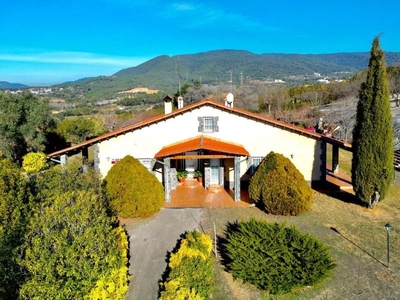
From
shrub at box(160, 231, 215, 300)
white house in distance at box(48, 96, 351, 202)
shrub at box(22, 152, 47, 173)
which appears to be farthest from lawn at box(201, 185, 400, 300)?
shrub at box(22, 152, 47, 173)

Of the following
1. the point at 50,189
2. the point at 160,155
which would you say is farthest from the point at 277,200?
the point at 50,189

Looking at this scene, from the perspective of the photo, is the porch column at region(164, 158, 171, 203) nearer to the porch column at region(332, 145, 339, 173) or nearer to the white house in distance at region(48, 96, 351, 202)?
the white house in distance at region(48, 96, 351, 202)

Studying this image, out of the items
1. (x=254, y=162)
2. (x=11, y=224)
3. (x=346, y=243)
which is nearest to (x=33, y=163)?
(x=11, y=224)

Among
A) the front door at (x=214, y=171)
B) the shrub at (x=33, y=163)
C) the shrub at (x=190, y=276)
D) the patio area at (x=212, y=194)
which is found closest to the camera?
the shrub at (x=190, y=276)

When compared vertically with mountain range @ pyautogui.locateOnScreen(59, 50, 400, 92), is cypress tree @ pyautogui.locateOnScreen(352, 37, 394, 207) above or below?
below

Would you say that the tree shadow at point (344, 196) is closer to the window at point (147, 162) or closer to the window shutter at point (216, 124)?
the window shutter at point (216, 124)

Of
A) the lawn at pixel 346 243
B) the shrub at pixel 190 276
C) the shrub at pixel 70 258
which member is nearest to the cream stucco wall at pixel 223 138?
the lawn at pixel 346 243

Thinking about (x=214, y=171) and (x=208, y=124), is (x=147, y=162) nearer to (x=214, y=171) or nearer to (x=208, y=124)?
(x=214, y=171)
